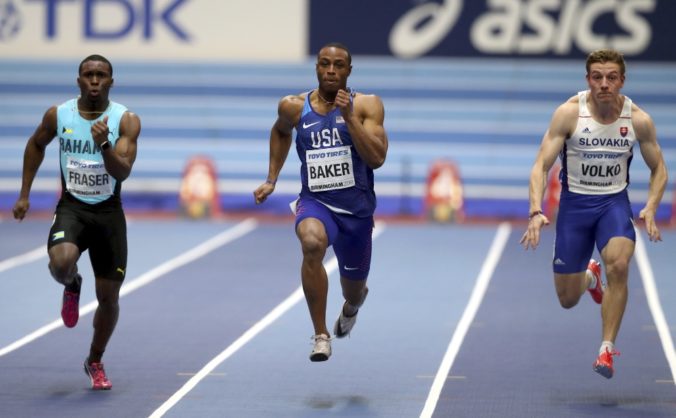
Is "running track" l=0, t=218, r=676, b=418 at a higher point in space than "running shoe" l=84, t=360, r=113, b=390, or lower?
lower

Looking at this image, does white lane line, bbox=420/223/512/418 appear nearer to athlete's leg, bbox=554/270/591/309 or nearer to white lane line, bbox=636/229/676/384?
athlete's leg, bbox=554/270/591/309

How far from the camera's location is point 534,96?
21188 millimetres

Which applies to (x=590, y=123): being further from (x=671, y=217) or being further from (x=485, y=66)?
(x=485, y=66)

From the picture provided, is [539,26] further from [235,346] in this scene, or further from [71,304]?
[71,304]

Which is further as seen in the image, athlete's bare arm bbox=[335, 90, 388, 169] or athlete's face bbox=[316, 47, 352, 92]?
athlete's face bbox=[316, 47, 352, 92]

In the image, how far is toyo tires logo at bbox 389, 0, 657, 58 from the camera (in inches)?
819

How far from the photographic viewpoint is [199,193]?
744 inches

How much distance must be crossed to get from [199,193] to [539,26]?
5904 mm

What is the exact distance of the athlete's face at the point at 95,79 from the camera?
797cm

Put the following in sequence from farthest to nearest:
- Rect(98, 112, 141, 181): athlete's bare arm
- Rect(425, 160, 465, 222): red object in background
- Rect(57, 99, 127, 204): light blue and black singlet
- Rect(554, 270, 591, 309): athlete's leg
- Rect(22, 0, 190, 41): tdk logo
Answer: Rect(22, 0, 190, 41): tdk logo < Rect(425, 160, 465, 222): red object in background < Rect(554, 270, 591, 309): athlete's leg < Rect(57, 99, 127, 204): light blue and black singlet < Rect(98, 112, 141, 181): athlete's bare arm

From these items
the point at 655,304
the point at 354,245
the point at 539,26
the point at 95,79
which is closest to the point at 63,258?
the point at 95,79

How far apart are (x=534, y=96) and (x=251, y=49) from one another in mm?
4448

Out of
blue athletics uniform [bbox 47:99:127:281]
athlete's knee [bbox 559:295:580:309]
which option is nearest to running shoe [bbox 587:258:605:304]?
athlete's knee [bbox 559:295:580:309]

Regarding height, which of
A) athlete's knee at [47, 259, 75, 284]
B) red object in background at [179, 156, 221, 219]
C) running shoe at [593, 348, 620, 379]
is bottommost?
red object in background at [179, 156, 221, 219]
